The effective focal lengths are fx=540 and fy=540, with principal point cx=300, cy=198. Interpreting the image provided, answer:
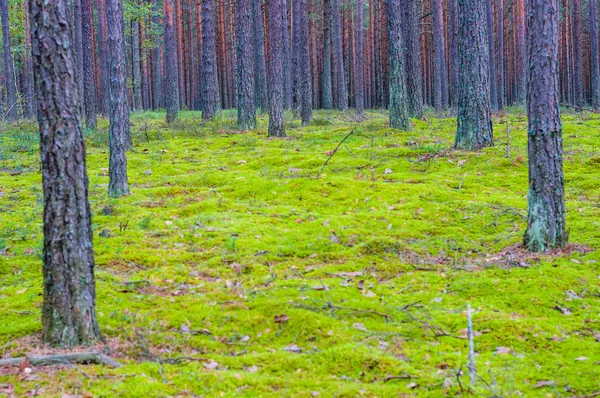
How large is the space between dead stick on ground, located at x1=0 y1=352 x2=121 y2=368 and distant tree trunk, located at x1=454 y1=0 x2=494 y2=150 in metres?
9.28

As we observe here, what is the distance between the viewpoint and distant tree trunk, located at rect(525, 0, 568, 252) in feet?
19.6

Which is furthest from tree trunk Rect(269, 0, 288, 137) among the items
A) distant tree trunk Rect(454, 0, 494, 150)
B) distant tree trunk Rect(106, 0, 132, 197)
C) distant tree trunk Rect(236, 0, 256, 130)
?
distant tree trunk Rect(106, 0, 132, 197)

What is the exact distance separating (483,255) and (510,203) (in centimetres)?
206

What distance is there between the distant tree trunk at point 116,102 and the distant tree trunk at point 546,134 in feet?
20.5

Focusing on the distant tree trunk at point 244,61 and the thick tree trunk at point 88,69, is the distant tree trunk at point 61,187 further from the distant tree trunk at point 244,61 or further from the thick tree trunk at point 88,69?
the thick tree trunk at point 88,69

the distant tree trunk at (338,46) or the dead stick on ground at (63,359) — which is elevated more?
the distant tree trunk at (338,46)

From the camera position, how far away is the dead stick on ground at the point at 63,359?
381cm

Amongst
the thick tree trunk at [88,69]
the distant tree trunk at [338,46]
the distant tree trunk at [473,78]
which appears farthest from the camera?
the distant tree trunk at [338,46]

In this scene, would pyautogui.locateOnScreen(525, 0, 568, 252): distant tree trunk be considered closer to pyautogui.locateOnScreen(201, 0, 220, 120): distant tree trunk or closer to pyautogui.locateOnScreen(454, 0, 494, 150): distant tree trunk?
pyautogui.locateOnScreen(454, 0, 494, 150): distant tree trunk

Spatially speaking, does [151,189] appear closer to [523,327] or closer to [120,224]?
[120,224]

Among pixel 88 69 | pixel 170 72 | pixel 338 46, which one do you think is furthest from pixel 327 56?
pixel 88 69

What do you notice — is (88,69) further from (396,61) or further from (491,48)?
(491,48)

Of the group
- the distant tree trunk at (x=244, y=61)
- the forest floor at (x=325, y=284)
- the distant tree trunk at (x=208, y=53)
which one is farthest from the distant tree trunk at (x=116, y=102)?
the distant tree trunk at (x=208, y=53)

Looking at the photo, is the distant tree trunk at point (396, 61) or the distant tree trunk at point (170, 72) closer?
the distant tree trunk at point (396, 61)
